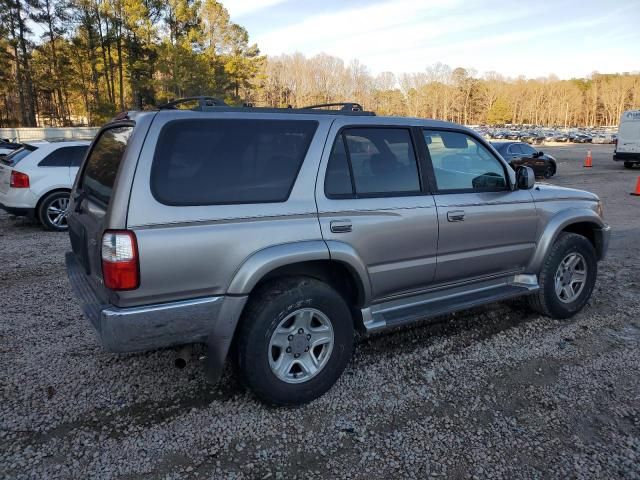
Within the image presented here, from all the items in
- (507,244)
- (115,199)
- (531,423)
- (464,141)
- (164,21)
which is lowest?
(531,423)

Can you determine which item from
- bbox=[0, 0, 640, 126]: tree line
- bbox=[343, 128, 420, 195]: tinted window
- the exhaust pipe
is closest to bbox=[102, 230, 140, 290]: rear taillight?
the exhaust pipe

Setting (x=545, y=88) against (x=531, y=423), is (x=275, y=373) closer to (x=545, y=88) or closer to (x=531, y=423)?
(x=531, y=423)

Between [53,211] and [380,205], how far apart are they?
Answer: 7.47 meters

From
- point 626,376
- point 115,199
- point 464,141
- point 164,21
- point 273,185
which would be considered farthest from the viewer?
point 164,21

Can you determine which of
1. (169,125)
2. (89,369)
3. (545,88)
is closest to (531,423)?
(169,125)

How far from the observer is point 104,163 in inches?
124

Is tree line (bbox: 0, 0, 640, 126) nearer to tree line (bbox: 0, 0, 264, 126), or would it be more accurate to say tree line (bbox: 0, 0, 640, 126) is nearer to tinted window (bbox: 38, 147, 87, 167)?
tree line (bbox: 0, 0, 264, 126)

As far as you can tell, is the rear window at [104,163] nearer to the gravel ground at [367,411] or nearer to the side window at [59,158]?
the gravel ground at [367,411]

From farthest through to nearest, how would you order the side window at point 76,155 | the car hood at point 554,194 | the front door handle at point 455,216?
the side window at point 76,155 → the car hood at point 554,194 → the front door handle at point 455,216

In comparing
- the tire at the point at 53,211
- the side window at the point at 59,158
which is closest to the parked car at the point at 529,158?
the side window at the point at 59,158

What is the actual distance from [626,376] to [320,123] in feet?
9.50

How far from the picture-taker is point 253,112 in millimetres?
3061

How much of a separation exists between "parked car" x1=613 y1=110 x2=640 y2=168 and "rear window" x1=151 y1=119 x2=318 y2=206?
24.2 m

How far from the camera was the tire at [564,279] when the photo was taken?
4.36 m
